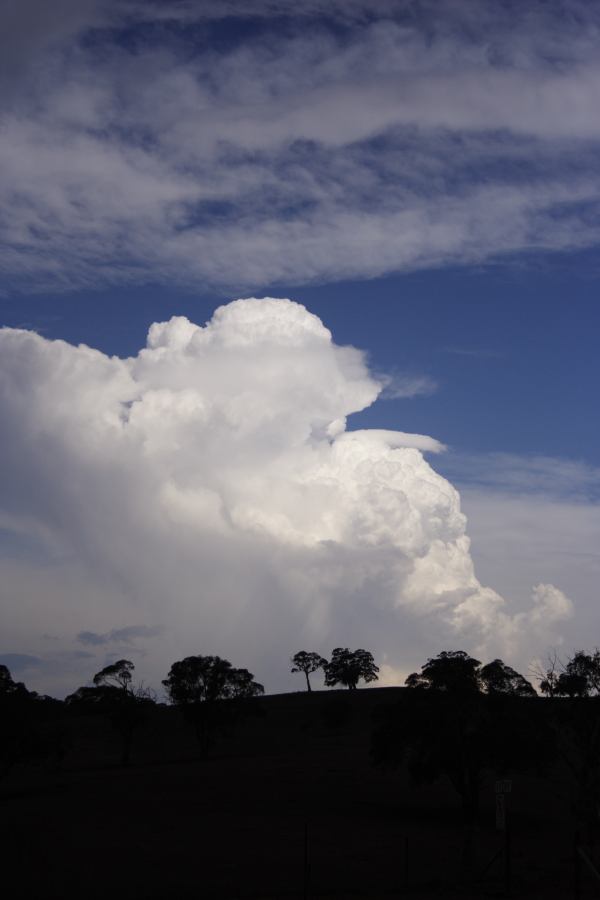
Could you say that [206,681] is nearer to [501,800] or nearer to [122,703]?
[122,703]

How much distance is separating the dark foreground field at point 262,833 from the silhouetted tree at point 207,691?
10.4 metres

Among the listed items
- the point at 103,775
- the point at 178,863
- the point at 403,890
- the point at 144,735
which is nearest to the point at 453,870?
the point at 403,890

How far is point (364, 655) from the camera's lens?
160250 mm

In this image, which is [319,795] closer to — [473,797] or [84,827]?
[84,827]

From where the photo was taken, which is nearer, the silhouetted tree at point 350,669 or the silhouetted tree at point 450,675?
the silhouetted tree at point 450,675

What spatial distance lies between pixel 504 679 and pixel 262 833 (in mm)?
27585

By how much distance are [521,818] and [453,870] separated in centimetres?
1959

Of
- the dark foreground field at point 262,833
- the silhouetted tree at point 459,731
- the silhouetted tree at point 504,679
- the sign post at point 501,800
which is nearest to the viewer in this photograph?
the sign post at point 501,800

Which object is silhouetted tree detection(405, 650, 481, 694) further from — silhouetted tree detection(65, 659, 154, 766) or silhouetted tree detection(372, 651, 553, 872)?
silhouetted tree detection(65, 659, 154, 766)

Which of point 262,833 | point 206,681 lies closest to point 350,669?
point 206,681

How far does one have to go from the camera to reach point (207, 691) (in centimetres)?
10006

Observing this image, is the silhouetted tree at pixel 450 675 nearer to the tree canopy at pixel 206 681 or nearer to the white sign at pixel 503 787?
the white sign at pixel 503 787

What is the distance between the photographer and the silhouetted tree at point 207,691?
325ft

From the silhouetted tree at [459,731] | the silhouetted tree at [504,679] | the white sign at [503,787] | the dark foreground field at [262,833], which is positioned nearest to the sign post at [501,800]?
the white sign at [503,787]
